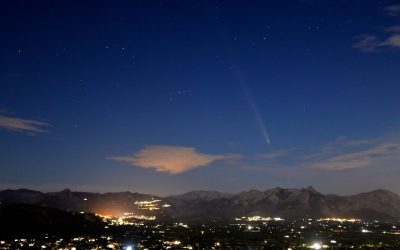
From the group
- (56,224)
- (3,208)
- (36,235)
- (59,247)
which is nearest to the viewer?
(59,247)

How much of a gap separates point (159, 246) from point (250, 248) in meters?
29.1

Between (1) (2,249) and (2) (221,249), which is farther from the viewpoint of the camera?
(2) (221,249)

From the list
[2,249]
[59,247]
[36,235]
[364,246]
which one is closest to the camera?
[2,249]

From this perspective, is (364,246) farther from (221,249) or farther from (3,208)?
(3,208)

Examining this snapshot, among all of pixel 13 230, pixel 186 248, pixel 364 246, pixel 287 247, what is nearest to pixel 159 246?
pixel 186 248

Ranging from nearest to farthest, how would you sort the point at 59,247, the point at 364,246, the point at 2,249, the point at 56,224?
the point at 2,249 → the point at 59,247 → the point at 364,246 → the point at 56,224

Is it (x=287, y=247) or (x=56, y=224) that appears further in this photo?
(x=56, y=224)

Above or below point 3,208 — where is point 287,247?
below

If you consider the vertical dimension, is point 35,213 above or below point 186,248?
above

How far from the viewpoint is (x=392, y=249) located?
463ft

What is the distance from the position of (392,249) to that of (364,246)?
12261 mm

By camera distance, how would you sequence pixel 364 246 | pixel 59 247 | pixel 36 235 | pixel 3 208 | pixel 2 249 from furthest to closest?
pixel 3 208 < pixel 36 235 < pixel 364 246 < pixel 59 247 < pixel 2 249

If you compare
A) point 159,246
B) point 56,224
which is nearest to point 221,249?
point 159,246

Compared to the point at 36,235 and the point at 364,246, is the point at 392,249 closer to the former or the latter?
the point at 364,246
